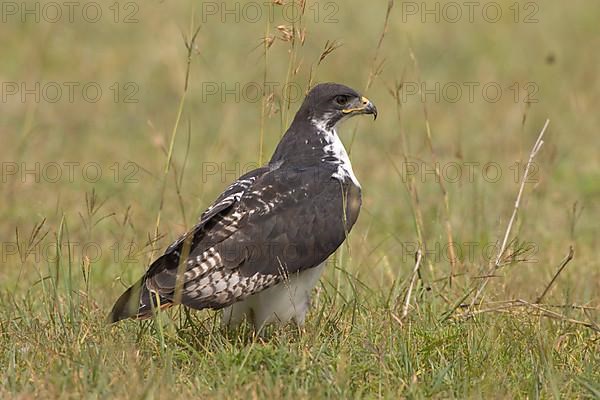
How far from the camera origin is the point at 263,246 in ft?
17.5

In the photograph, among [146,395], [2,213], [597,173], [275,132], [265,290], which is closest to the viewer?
[146,395]

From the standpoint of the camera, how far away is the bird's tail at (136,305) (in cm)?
510

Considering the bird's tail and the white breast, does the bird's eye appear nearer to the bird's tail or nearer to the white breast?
the white breast

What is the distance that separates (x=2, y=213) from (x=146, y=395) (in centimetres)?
491

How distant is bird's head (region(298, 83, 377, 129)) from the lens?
5.97 meters

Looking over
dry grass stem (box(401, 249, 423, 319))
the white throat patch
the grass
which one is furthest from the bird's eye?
dry grass stem (box(401, 249, 423, 319))

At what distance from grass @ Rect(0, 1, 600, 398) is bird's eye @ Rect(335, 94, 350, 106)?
23cm

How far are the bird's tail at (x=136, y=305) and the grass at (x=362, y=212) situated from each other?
0.13 m

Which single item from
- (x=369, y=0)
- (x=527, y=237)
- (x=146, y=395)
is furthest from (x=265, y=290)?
(x=369, y=0)

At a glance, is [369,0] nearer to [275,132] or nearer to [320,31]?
[320,31]

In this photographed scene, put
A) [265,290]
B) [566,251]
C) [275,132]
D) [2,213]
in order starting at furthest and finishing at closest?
[275,132]
[2,213]
[566,251]
[265,290]

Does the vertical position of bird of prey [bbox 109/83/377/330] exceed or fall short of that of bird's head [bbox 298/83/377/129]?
it falls short

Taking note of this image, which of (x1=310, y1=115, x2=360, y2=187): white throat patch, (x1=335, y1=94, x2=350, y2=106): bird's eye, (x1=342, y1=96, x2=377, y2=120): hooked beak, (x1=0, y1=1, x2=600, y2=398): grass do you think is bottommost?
(x1=0, y1=1, x2=600, y2=398): grass

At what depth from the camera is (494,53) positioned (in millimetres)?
12906
